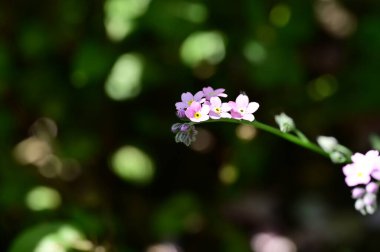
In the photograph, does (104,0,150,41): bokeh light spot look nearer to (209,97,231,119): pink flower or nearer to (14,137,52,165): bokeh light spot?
(14,137,52,165): bokeh light spot

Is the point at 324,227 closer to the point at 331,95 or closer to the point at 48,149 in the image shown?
the point at 331,95

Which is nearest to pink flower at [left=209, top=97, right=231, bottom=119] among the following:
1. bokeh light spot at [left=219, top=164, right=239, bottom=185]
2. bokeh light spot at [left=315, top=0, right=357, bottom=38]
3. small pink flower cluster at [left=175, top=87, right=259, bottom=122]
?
small pink flower cluster at [left=175, top=87, right=259, bottom=122]

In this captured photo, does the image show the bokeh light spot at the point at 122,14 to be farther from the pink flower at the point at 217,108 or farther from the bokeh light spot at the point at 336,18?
the pink flower at the point at 217,108

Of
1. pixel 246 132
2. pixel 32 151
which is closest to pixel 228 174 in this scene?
pixel 246 132

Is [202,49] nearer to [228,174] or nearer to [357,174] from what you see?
[228,174]

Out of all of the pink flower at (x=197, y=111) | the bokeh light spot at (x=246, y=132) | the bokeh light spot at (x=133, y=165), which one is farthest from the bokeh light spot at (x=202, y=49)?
the pink flower at (x=197, y=111)
